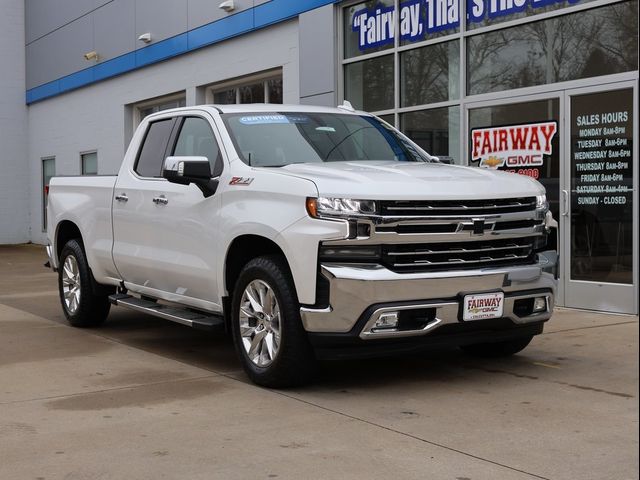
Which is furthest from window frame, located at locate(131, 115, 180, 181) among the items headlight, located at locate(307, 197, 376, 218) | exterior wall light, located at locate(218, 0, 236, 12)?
exterior wall light, located at locate(218, 0, 236, 12)

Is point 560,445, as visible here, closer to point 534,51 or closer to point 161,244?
point 161,244

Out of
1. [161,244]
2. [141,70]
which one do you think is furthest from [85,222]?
[141,70]

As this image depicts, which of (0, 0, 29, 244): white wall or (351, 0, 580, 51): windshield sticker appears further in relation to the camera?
(0, 0, 29, 244): white wall

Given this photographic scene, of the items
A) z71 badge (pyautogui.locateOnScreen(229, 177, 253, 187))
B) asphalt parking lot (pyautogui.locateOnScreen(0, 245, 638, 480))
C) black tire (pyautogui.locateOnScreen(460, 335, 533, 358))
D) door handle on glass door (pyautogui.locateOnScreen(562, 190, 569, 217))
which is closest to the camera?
asphalt parking lot (pyautogui.locateOnScreen(0, 245, 638, 480))

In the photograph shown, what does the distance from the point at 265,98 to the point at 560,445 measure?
11917mm

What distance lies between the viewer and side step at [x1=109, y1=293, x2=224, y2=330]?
6.41 m

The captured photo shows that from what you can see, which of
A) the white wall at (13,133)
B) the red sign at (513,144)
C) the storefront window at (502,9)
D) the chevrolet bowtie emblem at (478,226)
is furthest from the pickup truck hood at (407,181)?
the white wall at (13,133)

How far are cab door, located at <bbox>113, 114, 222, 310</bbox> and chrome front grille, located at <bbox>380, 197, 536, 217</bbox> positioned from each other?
149 centimetres

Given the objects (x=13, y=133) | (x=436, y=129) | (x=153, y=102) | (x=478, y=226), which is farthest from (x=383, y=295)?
(x=13, y=133)

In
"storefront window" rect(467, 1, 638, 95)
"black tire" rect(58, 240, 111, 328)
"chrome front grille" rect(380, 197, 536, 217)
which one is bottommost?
"black tire" rect(58, 240, 111, 328)

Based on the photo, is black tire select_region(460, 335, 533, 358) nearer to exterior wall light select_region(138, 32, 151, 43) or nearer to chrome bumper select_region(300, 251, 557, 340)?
chrome bumper select_region(300, 251, 557, 340)

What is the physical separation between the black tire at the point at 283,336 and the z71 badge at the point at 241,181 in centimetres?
55

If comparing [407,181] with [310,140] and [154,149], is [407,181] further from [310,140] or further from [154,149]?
[154,149]

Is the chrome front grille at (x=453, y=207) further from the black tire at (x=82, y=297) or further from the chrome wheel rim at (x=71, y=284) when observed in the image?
the chrome wheel rim at (x=71, y=284)
